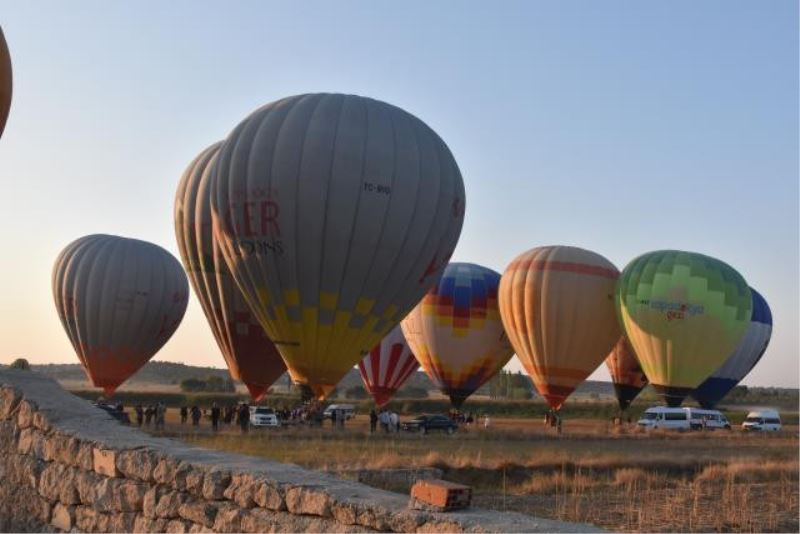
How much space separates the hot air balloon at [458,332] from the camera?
49.9 meters

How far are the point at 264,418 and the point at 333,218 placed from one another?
14.8 m

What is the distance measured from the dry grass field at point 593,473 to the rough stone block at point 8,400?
296 inches

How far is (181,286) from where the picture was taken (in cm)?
4475

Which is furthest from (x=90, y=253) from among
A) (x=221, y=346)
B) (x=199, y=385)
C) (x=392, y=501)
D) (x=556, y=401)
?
(x=199, y=385)

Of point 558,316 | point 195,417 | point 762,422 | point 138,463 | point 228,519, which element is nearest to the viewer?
point 228,519

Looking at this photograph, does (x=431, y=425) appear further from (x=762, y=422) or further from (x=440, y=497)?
(x=440, y=497)

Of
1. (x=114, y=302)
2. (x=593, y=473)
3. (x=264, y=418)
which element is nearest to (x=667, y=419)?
(x=264, y=418)

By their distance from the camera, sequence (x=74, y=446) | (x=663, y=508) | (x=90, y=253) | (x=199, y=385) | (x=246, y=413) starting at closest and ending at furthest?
(x=74, y=446), (x=663, y=508), (x=246, y=413), (x=90, y=253), (x=199, y=385)

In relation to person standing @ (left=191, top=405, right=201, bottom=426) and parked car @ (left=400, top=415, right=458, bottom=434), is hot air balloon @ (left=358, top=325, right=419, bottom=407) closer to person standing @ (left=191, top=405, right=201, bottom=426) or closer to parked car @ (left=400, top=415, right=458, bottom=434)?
parked car @ (left=400, top=415, right=458, bottom=434)

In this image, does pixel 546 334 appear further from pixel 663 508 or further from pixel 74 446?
pixel 74 446

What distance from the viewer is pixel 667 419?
158 ft

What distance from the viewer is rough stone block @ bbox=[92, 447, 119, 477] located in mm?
7973

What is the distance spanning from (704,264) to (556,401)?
989 cm

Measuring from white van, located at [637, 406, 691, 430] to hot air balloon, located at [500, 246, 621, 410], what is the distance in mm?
4145
